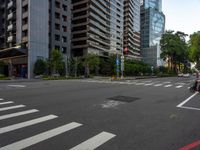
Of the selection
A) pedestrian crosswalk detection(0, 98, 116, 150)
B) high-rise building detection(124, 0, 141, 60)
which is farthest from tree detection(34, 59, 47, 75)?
high-rise building detection(124, 0, 141, 60)

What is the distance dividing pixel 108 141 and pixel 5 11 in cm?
5995

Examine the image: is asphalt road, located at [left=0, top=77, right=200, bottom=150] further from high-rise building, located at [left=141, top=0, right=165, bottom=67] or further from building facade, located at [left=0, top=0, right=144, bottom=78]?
high-rise building, located at [left=141, top=0, right=165, bottom=67]

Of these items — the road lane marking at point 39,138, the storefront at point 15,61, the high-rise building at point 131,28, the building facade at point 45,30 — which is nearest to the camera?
the road lane marking at point 39,138

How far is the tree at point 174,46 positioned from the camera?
249ft

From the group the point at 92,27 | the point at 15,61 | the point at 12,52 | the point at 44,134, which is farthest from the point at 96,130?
the point at 92,27

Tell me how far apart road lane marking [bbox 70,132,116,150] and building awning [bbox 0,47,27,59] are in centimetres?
4537

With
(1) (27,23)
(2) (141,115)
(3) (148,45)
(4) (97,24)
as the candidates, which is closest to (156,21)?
(3) (148,45)

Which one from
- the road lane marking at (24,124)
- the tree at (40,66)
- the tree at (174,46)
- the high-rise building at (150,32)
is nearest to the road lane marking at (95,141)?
the road lane marking at (24,124)

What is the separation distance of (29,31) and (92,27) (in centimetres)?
3026

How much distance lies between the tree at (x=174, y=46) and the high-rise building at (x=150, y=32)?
165 feet

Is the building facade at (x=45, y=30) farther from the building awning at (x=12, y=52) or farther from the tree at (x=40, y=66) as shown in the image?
the tree at (x=40, y=66)

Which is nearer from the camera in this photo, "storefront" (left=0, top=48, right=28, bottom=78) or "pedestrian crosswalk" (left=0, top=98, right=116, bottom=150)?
"pedestrian crosswalk" (left=0, top=98, right=116, bottom=150)

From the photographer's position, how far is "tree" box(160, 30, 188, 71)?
75938 millimetres

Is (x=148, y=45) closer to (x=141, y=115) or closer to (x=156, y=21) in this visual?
(x=156, y=21)
